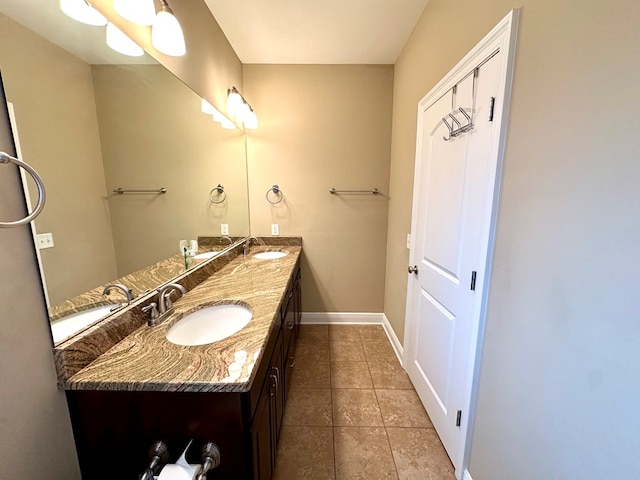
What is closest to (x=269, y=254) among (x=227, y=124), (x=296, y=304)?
(x=296, y=304)

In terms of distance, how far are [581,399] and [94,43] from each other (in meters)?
2.01

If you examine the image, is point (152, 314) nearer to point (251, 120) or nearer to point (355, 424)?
point (355, 424)

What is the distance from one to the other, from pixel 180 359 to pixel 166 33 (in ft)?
4.87

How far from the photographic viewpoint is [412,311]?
2.01m

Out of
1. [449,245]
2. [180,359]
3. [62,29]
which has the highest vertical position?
[62,29]

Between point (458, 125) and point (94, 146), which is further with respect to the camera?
point (458, 125)

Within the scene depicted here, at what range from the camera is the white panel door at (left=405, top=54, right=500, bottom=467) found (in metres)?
1.15

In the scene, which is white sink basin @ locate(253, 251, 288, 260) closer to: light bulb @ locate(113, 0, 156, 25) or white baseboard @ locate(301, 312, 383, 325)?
white baseboard @ locate(301, 312, 383, 325)

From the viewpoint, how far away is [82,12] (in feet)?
2.99

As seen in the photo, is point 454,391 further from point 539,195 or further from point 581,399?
point 539,195

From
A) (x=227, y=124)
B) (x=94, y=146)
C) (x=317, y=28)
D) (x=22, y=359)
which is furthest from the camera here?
(x=227, y=124)

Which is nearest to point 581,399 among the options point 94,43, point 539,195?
point 539,195

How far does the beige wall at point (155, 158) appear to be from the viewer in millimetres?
→ 1082

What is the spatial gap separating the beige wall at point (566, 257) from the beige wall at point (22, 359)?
4.95 ft
